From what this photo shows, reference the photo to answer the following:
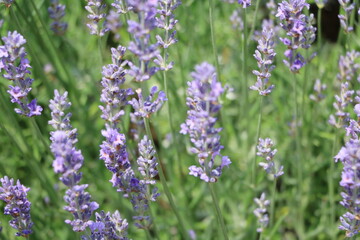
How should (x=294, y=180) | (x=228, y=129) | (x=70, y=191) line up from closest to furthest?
(x=70, y=191)
(x=294, y=180)
(x=228, y=129)

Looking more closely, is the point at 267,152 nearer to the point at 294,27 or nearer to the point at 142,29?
the point at 294,27

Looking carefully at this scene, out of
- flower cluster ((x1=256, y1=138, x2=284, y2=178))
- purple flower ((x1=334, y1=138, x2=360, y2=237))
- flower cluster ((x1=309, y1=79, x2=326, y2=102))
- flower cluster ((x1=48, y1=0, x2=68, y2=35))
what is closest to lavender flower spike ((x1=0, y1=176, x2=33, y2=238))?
flower cluster ((x1=256, y1=138, x2=284, y2=178))

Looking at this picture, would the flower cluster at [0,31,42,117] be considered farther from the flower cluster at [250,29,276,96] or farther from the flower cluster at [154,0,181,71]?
the flower cluster at [250,29,276,96]

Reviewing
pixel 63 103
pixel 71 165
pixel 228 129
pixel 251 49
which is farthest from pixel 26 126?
pixel 71 165

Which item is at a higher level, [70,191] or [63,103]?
[63,103]

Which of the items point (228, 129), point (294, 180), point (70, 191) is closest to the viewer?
point (70, 191)

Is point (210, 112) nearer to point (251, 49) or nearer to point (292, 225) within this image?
point (292, 225)

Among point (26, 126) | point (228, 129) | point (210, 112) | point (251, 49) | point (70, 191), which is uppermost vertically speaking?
point (251, 49)

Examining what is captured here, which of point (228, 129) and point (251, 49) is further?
point (251, 49)
